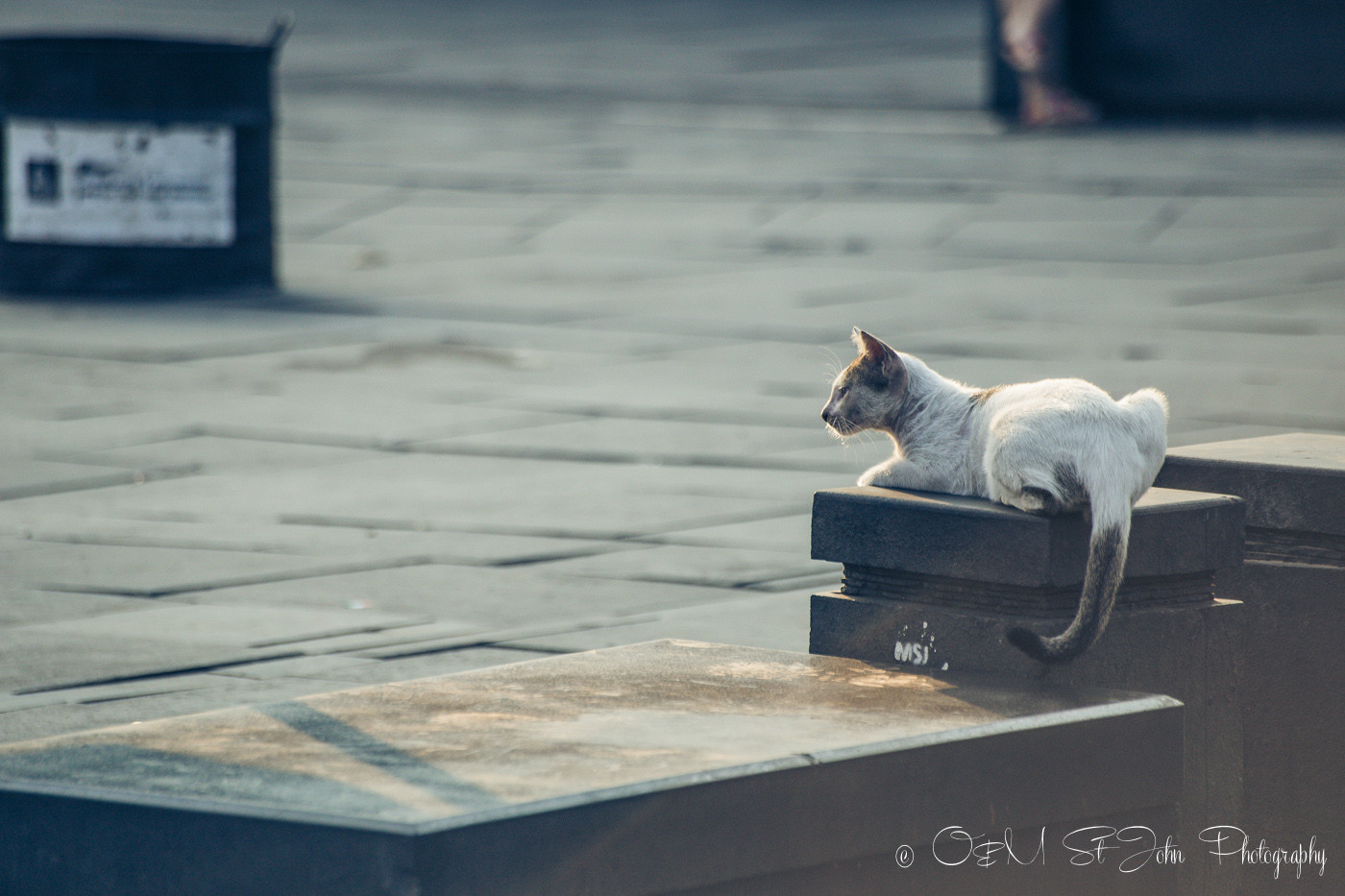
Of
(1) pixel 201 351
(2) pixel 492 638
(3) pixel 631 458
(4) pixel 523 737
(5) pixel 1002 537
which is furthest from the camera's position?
(1) pixel 201 351

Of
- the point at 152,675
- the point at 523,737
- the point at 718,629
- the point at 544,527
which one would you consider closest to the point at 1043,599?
the point at 523,737

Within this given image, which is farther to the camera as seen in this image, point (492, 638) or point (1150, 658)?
point (492, 638)

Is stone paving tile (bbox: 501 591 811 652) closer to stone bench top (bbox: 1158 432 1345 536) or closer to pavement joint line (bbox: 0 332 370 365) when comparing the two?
stone bench top (bbox: 1158 432 1345 536)

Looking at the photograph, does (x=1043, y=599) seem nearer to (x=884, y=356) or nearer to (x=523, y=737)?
(x=884, y=356)

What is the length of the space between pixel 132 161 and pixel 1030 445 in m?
9.79

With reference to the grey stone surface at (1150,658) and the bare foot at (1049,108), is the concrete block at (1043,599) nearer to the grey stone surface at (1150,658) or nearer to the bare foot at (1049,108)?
the grey stone surface at (1150,658)

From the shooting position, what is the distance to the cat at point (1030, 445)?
154 inches

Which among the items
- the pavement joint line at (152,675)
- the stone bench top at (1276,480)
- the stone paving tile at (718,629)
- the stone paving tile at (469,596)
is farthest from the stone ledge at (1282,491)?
A: the pavement joint line at (152,675)

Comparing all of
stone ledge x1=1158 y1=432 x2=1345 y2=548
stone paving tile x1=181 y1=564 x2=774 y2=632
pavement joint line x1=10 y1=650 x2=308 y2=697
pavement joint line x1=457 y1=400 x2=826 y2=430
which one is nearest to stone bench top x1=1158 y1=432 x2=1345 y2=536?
stone ledge x1=1158 y1=432 x2=1345 y2=548

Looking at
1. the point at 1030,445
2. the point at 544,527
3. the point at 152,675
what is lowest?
the point at 152,675

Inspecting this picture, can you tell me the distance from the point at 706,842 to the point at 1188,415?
6377mm

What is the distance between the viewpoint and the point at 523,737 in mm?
3543

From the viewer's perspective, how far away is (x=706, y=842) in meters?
3.23

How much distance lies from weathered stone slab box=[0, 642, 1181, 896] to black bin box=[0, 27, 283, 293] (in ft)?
31.1
